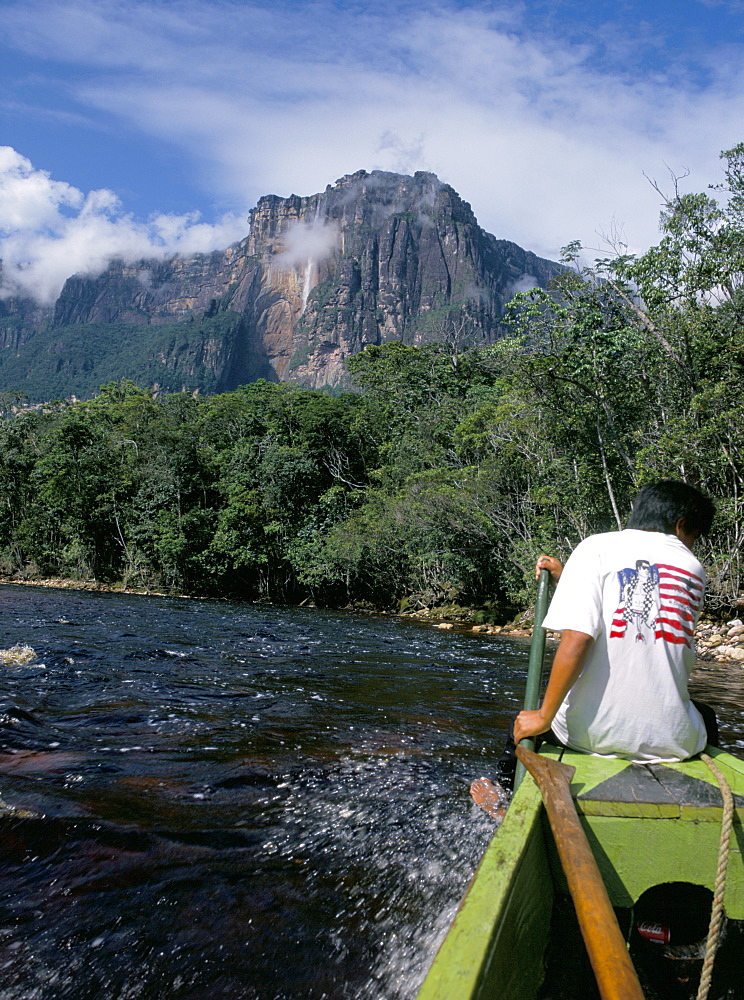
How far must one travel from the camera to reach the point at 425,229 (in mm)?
158625

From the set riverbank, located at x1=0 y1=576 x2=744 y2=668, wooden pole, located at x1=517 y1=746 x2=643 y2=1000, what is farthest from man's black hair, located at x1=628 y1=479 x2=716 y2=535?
riverbank, located at x1=0 y1=576 x2=744 y2=668

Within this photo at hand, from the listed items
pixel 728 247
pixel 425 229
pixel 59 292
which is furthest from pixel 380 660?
pixel 59 292

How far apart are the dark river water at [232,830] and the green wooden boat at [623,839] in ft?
2.52

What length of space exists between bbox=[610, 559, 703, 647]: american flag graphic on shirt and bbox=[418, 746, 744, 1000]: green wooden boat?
1.76ft

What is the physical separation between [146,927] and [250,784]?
156cm

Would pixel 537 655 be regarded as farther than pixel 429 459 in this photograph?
No

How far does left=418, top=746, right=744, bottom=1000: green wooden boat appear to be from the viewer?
1.93 metres

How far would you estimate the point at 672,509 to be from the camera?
2.70 meters

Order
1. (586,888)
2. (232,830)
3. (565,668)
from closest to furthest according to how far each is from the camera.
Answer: (586,888)
(565,668)
(232,830)

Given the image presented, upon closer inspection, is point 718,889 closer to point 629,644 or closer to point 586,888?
point 586,888

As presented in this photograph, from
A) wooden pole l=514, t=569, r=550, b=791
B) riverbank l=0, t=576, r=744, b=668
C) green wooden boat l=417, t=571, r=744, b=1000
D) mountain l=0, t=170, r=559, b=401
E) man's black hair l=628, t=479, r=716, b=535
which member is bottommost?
riverbank l=0, t=576, r=744, b=668

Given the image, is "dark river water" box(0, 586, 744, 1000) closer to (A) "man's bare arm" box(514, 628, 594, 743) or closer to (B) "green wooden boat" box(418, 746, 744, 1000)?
(B) "green wooden boat" box(418, 746, 744, 1000)

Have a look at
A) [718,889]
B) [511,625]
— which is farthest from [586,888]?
[511,625]

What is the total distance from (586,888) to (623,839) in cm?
70
